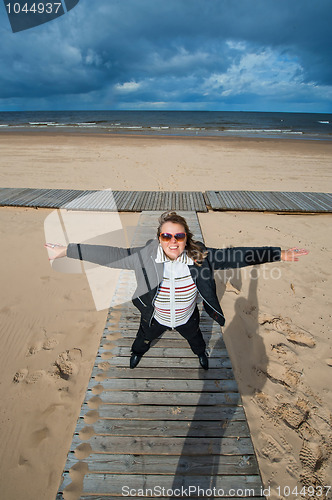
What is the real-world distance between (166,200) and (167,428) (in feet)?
25.5

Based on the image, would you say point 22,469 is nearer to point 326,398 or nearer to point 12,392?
point 12,392

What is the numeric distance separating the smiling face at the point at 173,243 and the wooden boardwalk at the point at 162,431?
1785 mm

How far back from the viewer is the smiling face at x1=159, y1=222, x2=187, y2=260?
2357 millimetres

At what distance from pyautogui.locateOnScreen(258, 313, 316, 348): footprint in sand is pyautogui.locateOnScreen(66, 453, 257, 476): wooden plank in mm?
2292

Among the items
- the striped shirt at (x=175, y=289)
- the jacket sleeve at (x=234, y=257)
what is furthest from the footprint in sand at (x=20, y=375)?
the jacket sleeve at (x=234, y=257)

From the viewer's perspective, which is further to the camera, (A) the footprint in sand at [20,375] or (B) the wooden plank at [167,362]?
(A) the footprint in sand at [20,375]

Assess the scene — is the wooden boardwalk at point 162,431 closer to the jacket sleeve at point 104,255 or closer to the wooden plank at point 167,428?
the wooden plank at point 167,428

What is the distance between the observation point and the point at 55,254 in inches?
98.0

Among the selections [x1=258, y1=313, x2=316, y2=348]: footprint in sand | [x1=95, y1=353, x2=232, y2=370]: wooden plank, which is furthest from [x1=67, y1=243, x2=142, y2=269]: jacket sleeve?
[x1=258, y1=313, x2=316, y2=348]: footprint in sand

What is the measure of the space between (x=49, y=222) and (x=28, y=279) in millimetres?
3384

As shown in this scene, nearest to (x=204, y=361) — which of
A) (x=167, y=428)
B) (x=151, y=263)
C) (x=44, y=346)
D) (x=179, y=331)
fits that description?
(x=179, y=331)

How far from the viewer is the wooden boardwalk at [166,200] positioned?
8.91 metres

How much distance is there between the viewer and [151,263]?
2463mm

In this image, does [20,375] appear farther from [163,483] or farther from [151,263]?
[151,263]
